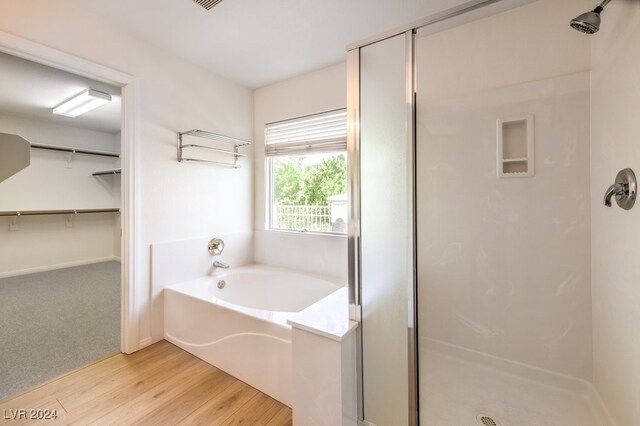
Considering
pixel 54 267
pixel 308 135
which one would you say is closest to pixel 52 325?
pixel 54 267

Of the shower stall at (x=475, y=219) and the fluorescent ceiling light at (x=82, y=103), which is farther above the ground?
the fluorescent ceiling light at (x=82, y=103)

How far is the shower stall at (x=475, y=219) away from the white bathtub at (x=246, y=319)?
0.51 m

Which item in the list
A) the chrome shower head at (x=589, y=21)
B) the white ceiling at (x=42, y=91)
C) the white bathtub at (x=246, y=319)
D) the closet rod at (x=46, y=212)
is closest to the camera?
the chrome shower head at (x=589, y=21)

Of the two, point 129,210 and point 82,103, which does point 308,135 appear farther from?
point 82,103

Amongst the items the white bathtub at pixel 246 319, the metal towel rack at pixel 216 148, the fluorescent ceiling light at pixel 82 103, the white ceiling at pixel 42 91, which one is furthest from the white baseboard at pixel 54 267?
the metal towel rack at pixel 216 148

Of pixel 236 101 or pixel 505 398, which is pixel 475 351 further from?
pixel 236 101

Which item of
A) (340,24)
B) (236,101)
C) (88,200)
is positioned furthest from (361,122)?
(88,200)

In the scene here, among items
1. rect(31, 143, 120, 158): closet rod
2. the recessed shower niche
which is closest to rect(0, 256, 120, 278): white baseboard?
rect(31, 143, 120, 158): closet rod

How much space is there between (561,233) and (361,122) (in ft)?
4.58

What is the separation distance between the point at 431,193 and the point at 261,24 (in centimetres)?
167

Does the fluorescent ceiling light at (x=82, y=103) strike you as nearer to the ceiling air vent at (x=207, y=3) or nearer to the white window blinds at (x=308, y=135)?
the white window blinds at (x=308, y=135)

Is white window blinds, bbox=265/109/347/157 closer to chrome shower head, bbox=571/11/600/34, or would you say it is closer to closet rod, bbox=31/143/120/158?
chrome shower head, bbox=571/11/600/34

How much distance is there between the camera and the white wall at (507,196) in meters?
1.61

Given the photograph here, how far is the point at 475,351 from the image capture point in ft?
6.29
